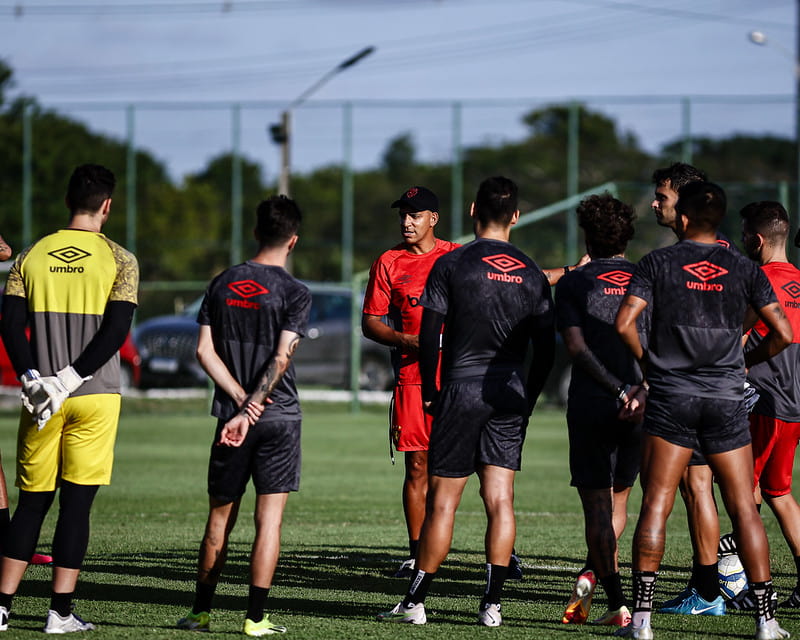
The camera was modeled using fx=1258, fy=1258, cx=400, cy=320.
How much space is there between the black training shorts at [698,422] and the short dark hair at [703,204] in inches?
34.6

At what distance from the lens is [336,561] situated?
8.79m

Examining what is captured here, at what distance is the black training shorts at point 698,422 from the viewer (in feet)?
20.0

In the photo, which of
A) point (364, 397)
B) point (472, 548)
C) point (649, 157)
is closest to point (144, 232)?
point (649, 157)

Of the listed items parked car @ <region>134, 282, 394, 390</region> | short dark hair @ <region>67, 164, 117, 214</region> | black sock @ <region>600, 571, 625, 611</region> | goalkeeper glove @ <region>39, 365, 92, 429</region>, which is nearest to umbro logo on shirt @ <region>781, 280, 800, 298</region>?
black sock @ <region>600, 571, 625, 611</region>

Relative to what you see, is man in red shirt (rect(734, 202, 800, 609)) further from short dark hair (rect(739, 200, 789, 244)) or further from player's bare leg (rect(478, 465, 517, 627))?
player's bare leg (rect(478, 465, 517, 627))

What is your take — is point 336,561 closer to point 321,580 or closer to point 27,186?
point 321,580

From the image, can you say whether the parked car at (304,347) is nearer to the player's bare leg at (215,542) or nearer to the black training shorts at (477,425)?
the black training shorts at (477,425)

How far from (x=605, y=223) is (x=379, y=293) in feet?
7.27

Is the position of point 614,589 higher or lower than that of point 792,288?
lower

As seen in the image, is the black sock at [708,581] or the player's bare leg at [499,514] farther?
the black sock at [708,581]

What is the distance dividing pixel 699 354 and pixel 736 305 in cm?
31

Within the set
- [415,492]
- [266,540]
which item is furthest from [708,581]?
[266,540]

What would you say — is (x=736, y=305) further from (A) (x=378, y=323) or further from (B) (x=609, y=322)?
(A) (x=378, y=323)

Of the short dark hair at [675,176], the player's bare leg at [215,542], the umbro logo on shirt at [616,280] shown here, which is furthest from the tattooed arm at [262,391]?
the short dark hair at [675,176]
